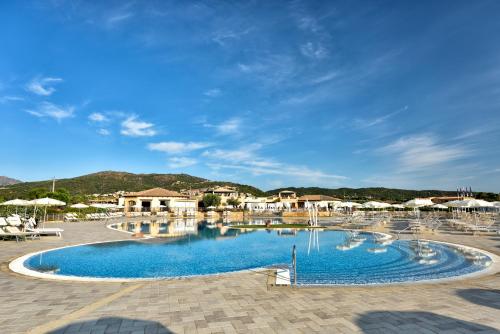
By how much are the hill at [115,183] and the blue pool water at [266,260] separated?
6321 cm

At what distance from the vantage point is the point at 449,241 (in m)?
13.9

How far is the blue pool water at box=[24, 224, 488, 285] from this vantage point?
877 centimetres

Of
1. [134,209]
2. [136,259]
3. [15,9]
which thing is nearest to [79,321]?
[136,259]

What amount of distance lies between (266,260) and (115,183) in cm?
7964

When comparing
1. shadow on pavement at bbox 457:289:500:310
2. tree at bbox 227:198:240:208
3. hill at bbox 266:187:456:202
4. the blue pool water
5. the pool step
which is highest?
hill at bbox 266:187:456:202

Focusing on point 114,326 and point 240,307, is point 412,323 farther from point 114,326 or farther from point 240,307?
point 114,326

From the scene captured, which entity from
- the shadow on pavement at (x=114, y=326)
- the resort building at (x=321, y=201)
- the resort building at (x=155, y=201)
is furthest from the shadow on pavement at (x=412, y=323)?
the resort building at (x=321, y=201)

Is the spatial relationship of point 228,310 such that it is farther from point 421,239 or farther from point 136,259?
point 421,239

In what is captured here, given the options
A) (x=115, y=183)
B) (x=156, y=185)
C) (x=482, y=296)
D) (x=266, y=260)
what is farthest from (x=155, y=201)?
(x=482, y=296)

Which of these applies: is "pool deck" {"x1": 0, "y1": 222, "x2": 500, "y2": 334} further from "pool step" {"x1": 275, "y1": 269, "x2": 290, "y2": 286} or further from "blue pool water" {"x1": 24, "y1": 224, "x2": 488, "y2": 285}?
"blue pool water" {"x1": 24, "y1": 224, "x2": 488, "y2": 285}

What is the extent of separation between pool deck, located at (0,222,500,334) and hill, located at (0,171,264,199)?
7010 centimetres

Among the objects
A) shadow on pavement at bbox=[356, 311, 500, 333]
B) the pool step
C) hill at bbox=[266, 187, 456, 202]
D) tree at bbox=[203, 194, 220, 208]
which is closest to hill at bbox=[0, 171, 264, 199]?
hill at bbox=[266, 187, 456, 202]

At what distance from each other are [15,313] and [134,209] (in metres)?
47.2

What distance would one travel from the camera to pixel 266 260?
11547 millimetres
